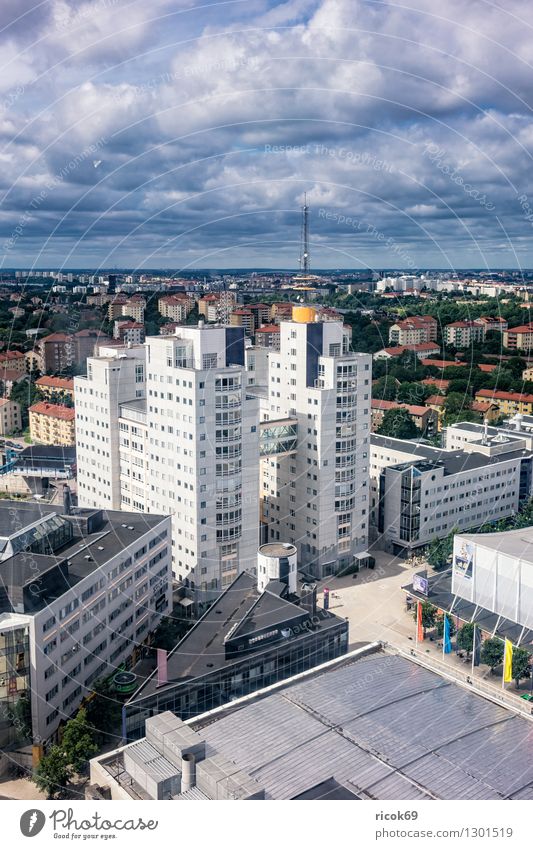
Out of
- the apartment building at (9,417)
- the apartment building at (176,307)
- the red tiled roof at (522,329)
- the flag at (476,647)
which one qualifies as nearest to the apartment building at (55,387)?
the apartment building at (9,417)

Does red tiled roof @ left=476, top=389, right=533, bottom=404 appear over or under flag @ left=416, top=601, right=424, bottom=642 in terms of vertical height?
over

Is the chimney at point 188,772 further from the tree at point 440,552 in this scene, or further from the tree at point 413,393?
the tree at point 413,393

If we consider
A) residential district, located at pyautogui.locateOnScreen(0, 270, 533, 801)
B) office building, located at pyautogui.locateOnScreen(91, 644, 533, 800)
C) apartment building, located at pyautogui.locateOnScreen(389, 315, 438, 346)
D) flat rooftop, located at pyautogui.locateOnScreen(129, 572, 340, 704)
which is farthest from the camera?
apartment building, located at pyautogui.locateOnScreen(389, 315, 438, 346)

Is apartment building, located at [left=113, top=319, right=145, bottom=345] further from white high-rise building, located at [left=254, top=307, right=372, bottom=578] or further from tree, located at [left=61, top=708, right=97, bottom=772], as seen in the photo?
tree, located at [left=61, top=708, right=97, bottom=772]

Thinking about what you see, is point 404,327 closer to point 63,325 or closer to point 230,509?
point 63,325

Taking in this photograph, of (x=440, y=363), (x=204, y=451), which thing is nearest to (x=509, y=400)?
(x=440, y=363)

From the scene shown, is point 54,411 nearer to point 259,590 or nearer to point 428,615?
point 259,590

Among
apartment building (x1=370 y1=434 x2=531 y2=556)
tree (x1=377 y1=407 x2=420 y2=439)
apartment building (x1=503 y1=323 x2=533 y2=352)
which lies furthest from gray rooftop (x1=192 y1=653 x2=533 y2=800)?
apartment building (x1=503 y1=323 x2=533 y2=352)
